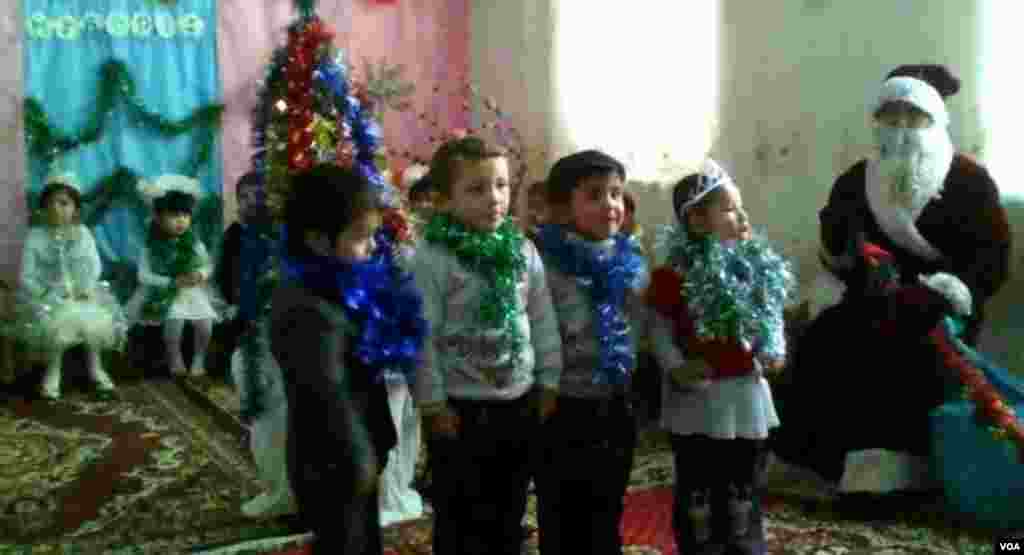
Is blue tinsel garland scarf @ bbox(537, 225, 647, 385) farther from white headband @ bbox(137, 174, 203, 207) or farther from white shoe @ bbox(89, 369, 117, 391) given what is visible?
white headband @ bbox(137, 174, 203, 207)

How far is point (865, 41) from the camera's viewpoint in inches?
158

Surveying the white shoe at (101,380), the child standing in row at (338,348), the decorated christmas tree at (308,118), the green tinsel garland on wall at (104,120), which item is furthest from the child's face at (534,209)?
the green tinsel garland on wall at (104,120)

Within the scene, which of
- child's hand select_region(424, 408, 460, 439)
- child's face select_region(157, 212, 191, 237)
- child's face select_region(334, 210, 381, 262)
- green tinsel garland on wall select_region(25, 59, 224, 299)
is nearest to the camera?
child's face select_region(334, 210, 381, 262)

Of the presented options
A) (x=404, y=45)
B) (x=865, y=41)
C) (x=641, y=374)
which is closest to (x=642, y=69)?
(x=865, y=41)

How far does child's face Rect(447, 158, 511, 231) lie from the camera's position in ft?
7.36

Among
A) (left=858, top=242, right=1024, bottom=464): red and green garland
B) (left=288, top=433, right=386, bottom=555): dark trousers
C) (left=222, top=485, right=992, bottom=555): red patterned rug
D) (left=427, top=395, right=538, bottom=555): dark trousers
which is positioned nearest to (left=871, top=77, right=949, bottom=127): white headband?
(left=858, top=242, right=1024, bottom=464): red and green garland

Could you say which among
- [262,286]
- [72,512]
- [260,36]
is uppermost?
[260,36]

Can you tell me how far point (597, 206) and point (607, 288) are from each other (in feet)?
0.58

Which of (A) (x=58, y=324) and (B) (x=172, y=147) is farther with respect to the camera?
(B) (x=172, y=147)

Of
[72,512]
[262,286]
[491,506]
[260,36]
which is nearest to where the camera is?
[491,506]

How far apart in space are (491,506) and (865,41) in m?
2.53

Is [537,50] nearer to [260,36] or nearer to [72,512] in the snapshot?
[260,36]

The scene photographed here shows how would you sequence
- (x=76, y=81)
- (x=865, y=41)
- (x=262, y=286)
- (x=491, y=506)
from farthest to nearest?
1. (x=76, y=81)
2. (x=865, y=41)
3. (x=262, y=286)
4. (x=491, y=506)

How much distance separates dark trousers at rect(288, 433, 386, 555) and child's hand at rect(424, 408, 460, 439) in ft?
0.71
